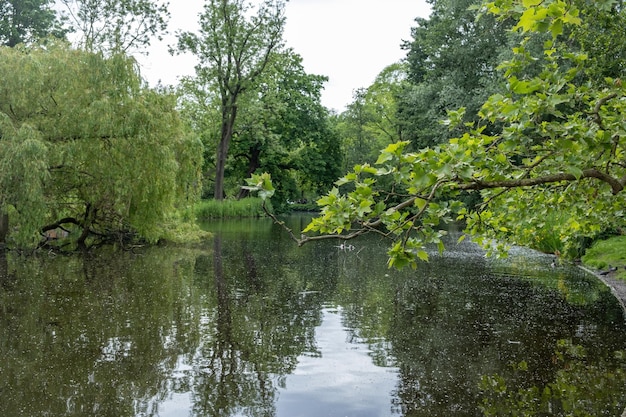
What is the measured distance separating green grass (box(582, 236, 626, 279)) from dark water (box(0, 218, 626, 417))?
6.56ft

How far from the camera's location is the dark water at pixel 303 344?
5.55m

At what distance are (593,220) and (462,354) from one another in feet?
9.97

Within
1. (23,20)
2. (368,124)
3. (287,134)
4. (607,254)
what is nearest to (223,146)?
(287,134)

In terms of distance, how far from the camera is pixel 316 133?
161ft

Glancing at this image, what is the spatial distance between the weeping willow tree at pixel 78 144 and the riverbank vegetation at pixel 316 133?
0.04 m

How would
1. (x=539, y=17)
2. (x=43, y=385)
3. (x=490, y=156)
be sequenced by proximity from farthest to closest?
(x=43, y=385), (x=490, y=156), (x=539, y=17)

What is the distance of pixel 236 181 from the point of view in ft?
168

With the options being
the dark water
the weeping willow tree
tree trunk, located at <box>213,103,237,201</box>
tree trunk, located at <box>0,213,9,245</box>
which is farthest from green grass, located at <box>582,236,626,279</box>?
tree trunk, located at <box>213,103,237,201</box>

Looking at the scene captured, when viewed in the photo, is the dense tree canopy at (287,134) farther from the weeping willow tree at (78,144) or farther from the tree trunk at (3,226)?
the tree trunk at (3,226)

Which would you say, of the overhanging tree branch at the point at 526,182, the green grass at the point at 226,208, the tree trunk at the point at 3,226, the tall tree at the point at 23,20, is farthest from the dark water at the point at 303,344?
the tall tree at the point at 23,20

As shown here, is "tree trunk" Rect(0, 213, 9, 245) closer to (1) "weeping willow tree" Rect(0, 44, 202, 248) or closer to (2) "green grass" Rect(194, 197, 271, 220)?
(1) "weeping willow tree" Rect(0, 44, 202, 248)

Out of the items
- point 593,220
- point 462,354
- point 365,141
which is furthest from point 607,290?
point 365,141

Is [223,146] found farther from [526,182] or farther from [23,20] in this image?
[526,182]

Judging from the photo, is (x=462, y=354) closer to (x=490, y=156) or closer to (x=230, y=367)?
(x=230, y=367)
